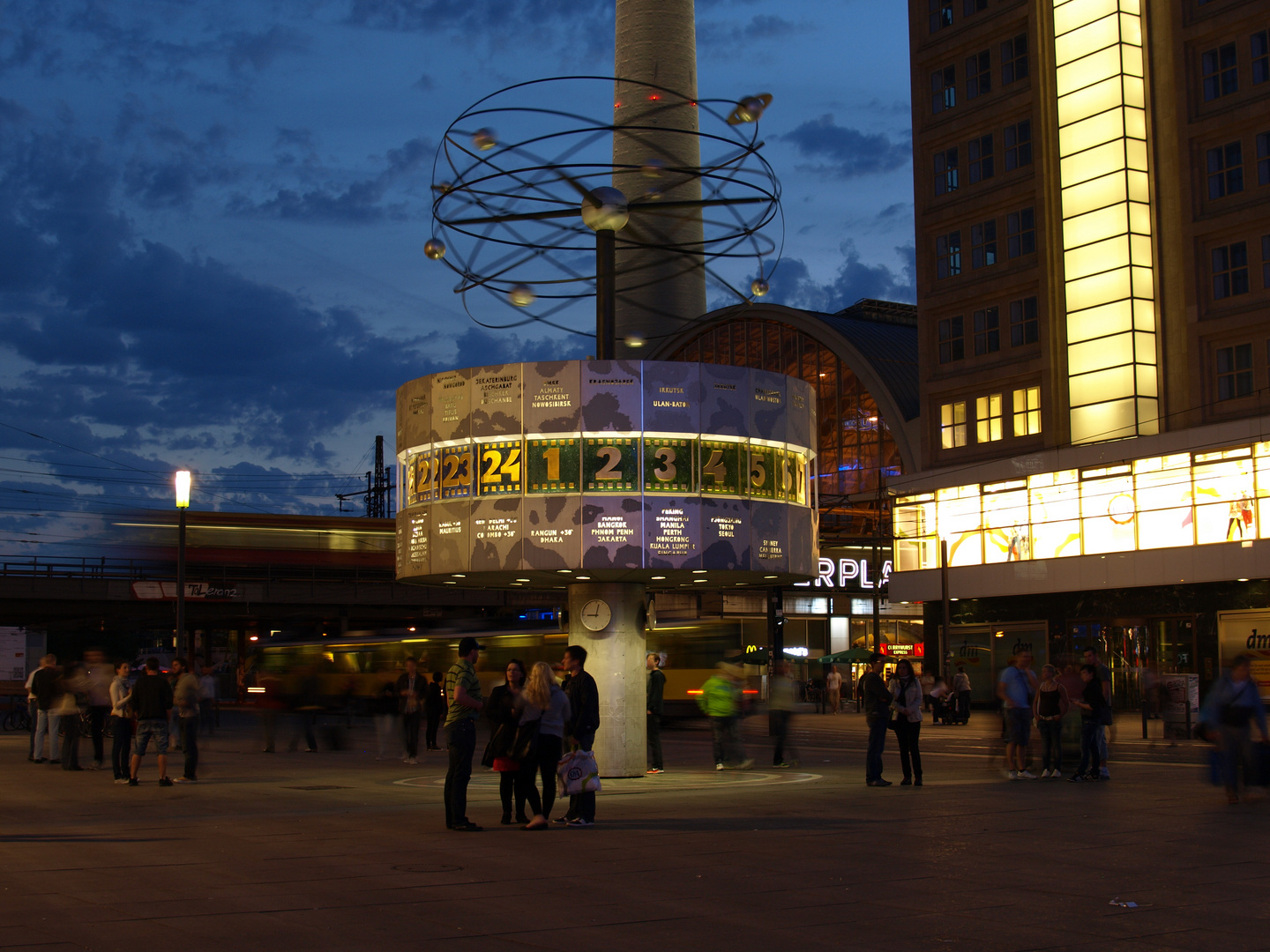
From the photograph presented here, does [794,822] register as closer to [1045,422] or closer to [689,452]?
[689,452]

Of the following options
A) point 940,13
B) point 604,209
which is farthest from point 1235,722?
point 940,13

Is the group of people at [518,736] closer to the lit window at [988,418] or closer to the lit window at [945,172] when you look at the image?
the lit window at [988,418]

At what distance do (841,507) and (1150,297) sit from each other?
28.0m

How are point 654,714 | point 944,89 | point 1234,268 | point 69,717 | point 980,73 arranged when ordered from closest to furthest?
point 654,714, point 69,717, point 1234,268, point 980,73, point 944,89

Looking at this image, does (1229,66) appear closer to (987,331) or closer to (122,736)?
(987,331)

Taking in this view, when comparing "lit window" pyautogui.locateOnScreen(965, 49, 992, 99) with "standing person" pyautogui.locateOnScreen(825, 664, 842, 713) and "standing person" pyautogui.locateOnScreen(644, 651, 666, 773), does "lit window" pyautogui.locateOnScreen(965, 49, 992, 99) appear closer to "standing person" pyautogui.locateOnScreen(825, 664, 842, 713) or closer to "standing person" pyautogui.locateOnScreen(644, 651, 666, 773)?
"standing person" pyautogui.locateOnScreen(825, 664, 842, 713)

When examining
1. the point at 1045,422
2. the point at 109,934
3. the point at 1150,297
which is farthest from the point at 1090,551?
the point at 109,934

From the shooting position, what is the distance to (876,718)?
1869cm

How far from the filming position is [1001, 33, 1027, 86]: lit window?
50.5m

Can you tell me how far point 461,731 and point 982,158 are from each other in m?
44.0

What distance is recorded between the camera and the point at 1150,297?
4625 cm

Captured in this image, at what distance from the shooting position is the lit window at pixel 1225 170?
143 feet

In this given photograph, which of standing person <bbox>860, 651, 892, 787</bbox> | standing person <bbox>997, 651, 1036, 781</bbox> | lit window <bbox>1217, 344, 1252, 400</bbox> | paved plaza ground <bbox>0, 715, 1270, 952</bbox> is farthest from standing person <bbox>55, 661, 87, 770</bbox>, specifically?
lit window <bbox>1217, 344, 1252, 400</bbox>

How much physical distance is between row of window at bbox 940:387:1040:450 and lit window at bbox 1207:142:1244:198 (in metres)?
9.17
